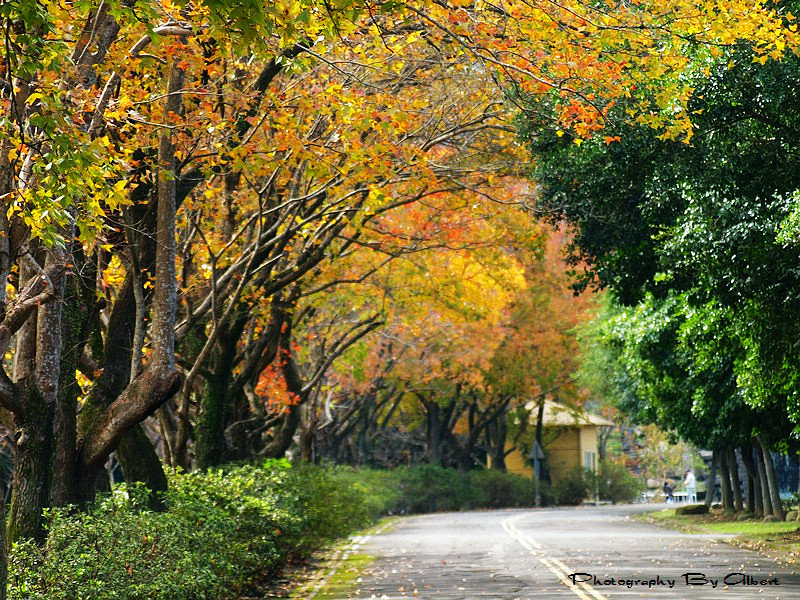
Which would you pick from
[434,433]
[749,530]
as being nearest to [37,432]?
[749,530]

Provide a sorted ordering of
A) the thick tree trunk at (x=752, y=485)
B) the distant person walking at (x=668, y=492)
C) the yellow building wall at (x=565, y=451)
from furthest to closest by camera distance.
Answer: the distant person walking at (x=668, y=492) → the yellow building wall at (x=565, y=451) → the thick tree trunk at (x=752, y=485)

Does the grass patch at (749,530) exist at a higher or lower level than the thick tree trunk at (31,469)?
lower

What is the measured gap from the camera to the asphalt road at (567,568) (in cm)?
1566

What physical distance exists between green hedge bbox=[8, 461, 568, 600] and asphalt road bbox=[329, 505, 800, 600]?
1452 mm

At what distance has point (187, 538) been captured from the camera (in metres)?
12.5

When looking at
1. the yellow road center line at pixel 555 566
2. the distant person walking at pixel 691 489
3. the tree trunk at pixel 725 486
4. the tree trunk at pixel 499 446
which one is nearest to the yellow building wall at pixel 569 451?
the distant person walking at pixel 691 489

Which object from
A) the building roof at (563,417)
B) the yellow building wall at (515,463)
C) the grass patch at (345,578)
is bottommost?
the grass patch at (345,578)

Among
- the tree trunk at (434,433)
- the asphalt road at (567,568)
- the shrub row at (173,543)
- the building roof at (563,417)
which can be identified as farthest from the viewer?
the building roof at (563,417)

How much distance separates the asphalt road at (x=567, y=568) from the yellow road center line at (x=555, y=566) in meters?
0.01

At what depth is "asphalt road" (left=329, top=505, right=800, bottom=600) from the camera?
15656mm

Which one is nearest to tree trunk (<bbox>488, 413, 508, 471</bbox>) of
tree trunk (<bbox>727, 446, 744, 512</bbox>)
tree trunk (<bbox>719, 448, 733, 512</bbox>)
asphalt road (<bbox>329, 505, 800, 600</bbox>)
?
tree trunk (<bbox>719, 448, 733, 512</bbox>)

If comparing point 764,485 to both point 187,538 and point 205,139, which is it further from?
point 187,538

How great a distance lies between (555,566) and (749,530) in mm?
14211

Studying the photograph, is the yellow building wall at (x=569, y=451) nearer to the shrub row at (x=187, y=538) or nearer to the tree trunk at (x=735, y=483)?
the tree trunk at (x=735, y=483)
